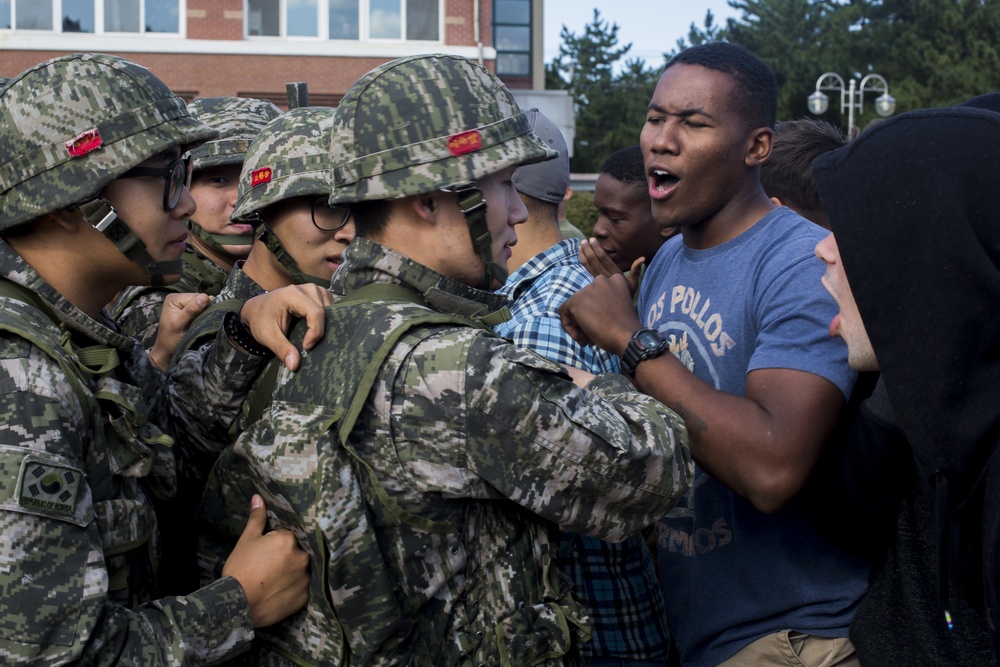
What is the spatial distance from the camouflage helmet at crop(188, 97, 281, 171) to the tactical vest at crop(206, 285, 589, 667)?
2.54 m

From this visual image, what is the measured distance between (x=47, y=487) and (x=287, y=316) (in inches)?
30.5

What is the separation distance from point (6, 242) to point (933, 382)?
228 cm

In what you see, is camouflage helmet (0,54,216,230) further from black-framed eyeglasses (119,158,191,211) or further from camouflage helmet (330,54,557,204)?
camouflage helmet (330,54,557,204)

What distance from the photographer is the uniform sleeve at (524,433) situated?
2.35m

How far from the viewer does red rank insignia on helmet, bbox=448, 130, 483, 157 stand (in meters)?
2.70

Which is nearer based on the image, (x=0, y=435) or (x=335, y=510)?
(x=0, y=435)

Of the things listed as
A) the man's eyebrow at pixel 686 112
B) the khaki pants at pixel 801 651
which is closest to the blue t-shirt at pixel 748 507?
the khaki pants at pixel 801 651

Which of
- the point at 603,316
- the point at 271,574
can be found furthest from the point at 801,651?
the point at 271,574

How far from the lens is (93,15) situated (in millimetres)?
23953

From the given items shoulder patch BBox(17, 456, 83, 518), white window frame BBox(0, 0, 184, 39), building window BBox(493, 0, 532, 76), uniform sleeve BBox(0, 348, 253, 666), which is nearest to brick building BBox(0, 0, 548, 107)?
white window frame BBox(0, 0, 184, 39)

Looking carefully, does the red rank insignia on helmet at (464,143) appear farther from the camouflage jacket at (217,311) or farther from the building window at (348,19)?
the building window at (348,19)

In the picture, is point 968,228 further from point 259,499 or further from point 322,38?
point 322,38

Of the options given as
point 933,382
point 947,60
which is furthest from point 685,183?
→ point 947,60

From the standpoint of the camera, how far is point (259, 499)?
2715 mm
